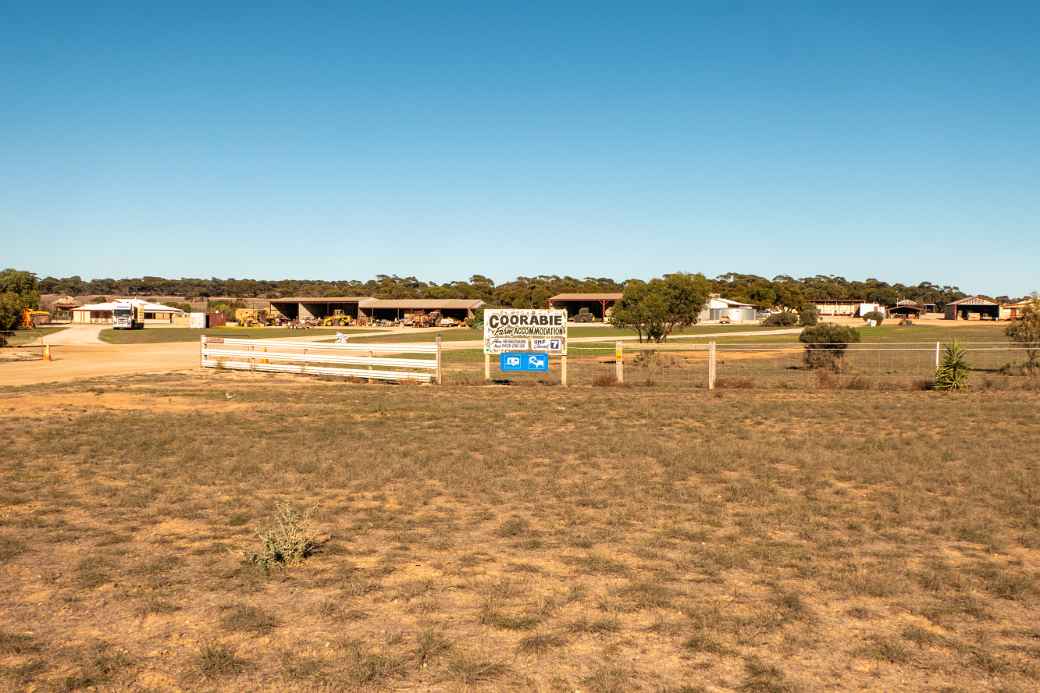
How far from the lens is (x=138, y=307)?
89.6 m

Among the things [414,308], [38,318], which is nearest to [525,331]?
[414,308]

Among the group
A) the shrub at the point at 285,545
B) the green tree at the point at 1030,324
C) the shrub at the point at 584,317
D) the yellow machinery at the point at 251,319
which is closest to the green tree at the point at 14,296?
the yellow machinery at the point at 251,319

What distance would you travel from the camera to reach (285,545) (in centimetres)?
704

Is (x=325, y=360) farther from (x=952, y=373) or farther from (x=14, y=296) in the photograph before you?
(x=14, y=296)

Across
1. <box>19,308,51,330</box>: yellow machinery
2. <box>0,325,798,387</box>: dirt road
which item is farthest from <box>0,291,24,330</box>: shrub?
<box>19,308,51,330</box>: yellow machinery

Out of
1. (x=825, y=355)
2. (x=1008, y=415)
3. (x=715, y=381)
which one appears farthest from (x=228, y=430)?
(x=825, y=355)

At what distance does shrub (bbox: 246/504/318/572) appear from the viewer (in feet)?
22.9

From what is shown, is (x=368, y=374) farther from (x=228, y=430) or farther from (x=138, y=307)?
(x=138, y=307)

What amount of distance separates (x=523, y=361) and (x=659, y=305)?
86.5 feet

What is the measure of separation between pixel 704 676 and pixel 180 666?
3389 millimetres

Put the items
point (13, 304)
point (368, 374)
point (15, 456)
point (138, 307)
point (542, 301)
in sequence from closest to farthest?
point (15, 456) < point (368, 374) < point (13, 304) < point (138, 307) < point (542, 301)

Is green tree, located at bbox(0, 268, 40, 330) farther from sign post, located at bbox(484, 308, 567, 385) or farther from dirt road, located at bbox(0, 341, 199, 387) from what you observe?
sign post, located at bbox(484, 308, 567, 385)

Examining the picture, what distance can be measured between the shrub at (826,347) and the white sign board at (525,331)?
28.2 ft

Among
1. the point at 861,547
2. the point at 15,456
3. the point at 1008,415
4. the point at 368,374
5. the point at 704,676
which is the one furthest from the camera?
the point at 368,374
